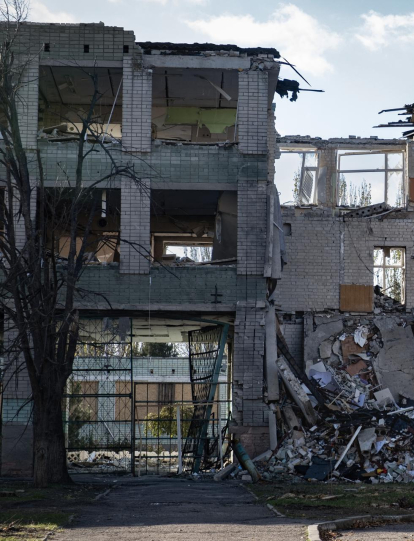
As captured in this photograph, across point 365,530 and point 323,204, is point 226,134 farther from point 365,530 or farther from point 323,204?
point 365,530

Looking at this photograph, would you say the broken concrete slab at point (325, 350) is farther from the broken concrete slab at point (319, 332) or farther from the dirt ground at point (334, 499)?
the dirt ground at point (334, 499)

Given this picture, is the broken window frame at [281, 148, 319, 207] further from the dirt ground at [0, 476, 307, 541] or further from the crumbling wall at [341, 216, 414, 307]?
the dirt ground at [0, 476, 307, 541]

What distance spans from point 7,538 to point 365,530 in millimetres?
4191

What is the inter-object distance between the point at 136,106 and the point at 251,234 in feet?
14.4

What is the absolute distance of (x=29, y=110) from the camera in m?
21.6

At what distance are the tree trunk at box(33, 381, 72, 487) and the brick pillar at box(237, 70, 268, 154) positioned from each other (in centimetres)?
833

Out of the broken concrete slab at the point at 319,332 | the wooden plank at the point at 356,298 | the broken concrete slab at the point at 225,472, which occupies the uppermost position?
the wooden plank at the point at 356,298

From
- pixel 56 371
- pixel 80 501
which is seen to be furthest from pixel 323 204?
pixel 80 501

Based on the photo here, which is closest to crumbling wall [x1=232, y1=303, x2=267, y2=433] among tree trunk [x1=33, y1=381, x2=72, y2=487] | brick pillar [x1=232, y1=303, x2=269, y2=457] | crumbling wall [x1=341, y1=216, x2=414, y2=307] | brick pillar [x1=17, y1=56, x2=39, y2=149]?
brick pillar [x1=232, y1=303, x2=269, y2=457]

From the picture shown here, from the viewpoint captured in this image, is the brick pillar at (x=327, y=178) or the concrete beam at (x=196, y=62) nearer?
the concrete beam at (x=196, y=62)

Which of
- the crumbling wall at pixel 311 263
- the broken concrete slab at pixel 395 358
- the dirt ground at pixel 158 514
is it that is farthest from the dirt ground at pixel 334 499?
the crumbling wall at pixel 311 263

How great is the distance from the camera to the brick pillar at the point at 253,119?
21.4 meters

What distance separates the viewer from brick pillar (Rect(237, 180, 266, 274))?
69.3 ft

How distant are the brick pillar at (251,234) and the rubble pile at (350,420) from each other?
325cm
